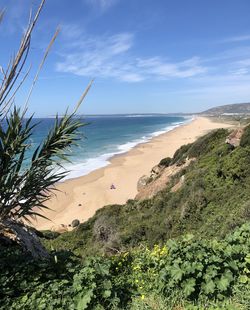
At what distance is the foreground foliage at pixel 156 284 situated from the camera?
4.09 metres

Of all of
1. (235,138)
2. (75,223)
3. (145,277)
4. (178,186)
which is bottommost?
(75,223)

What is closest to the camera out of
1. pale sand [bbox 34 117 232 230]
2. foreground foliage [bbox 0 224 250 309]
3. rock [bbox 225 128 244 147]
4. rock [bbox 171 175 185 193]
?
foreground foliage [bbox 0 224 250 309]

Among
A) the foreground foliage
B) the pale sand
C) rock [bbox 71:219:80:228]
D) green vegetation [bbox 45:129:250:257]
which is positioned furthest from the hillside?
the pale sand

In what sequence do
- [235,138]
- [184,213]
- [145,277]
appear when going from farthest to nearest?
[235,138] < [184,213] < [145,277]

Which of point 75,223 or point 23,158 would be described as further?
point 75,223

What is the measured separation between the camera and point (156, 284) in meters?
4.56

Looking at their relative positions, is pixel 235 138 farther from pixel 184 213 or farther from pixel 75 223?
pixel 75 223

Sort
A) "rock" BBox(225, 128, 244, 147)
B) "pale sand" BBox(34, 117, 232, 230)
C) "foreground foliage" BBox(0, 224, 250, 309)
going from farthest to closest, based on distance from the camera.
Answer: "pale sand" BBox(34, 117, 232, 230) → "rock" BBox(225, 128, 244, 147) → "foreground foliage" BBox(0, 224, 250, 309)

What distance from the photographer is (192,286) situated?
4.11m

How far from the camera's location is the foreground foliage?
13.4 ft

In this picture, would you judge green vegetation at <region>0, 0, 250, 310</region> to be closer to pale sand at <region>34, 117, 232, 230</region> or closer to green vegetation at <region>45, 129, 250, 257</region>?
green vegetation at <region>45, 129, 250, 257</region>

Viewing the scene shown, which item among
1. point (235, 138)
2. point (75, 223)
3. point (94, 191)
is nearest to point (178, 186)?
point (235, 138)

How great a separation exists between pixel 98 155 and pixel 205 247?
1737 inches

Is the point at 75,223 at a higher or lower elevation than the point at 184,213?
lower
